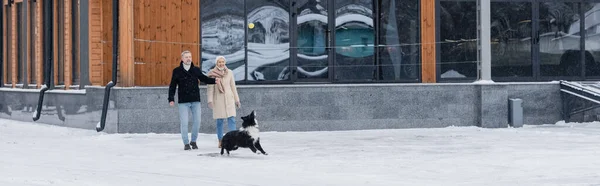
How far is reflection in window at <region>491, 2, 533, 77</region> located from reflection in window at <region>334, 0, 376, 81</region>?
299cm

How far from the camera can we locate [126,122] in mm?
19422

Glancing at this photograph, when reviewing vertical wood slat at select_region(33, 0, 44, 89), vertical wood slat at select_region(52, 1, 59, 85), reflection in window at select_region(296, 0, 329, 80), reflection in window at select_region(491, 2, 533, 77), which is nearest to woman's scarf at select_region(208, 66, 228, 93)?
reflection in window at select_region(296, 0, 329, 80)

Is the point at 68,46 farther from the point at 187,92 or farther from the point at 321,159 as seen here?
the point at 321,159

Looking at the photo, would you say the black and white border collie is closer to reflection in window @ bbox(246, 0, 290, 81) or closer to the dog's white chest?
the dog's white chest

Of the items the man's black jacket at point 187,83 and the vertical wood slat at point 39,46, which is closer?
the man's black jacket at point 187,83

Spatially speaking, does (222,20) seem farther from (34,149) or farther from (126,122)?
(34,149)

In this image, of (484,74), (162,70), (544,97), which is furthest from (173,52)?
(544,97)

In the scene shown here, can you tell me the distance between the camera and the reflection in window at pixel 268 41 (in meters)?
21.4

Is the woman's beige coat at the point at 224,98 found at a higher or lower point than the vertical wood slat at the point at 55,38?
lower

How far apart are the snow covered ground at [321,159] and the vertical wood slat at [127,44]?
4.19ft

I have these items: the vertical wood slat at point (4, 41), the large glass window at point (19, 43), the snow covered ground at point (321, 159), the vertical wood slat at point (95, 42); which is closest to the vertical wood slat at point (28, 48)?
the large glass window at point (19, 43)

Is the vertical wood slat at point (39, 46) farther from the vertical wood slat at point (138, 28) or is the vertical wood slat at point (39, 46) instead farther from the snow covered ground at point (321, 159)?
the vertical wood slat at point (138, 28)

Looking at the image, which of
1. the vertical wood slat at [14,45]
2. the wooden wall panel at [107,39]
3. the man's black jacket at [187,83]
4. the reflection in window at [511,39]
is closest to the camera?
the man's black jacket at [187,83]

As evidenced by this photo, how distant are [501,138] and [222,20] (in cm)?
636
